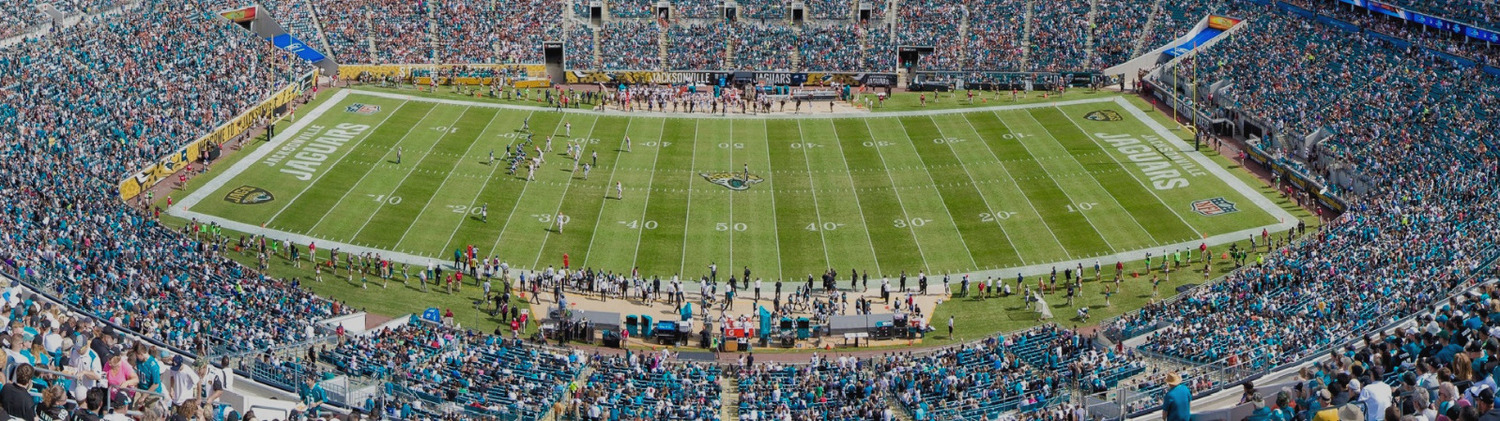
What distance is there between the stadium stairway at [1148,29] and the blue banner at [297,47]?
147 ft

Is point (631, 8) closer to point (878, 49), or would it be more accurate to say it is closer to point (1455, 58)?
point (878, 49)

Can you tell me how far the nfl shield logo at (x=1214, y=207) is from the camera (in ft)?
221

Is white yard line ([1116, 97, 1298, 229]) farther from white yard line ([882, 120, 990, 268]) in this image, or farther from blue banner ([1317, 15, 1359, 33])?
white yard line ([882, 120, 990, 268])

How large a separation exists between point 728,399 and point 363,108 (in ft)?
142

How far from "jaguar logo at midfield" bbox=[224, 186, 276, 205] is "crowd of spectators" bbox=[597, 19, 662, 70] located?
29.2 metres

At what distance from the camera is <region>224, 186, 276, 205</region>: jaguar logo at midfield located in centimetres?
6625

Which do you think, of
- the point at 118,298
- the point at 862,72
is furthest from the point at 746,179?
the point at 118,298

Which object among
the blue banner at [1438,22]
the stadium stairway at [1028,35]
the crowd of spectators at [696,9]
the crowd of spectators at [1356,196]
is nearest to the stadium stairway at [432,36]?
the crowd of spectators at [696,9]

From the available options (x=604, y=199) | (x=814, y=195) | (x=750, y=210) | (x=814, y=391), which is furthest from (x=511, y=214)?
(x=814, y=391)

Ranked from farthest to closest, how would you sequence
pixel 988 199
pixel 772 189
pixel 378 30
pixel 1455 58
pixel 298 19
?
pixel 378 30 < pixel 298 19 < pixel 1455 58 < pixel 772 189 < pixel 988 199

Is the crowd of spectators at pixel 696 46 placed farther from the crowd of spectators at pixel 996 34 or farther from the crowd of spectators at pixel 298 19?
the crowd of spectators at pixel 298 19

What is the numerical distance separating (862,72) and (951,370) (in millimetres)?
49458

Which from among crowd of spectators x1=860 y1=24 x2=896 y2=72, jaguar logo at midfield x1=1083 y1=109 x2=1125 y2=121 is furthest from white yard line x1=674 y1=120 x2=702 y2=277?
jaguar logo at midfield x1=1083 y1=109 x2=1125 y2=121

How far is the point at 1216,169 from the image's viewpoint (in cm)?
7356
